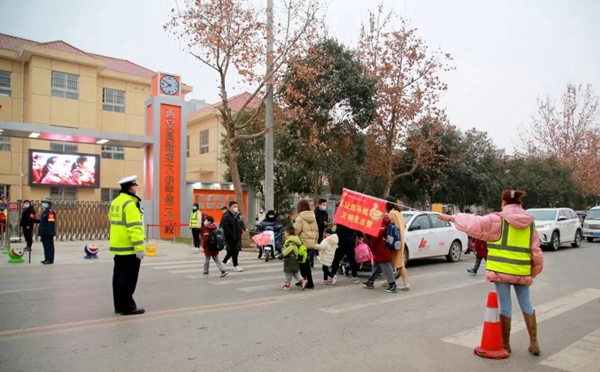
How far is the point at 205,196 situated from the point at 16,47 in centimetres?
1708

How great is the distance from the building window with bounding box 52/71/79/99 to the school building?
6 cm

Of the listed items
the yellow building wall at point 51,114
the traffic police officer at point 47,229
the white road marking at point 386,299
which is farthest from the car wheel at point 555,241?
the yellow building wall at point 51,114

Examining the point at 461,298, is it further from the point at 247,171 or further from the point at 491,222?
the point at 247,171

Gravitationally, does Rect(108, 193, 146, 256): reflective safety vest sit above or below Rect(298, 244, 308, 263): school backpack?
above

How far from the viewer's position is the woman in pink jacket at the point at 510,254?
17.1ft

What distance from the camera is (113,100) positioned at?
107ft

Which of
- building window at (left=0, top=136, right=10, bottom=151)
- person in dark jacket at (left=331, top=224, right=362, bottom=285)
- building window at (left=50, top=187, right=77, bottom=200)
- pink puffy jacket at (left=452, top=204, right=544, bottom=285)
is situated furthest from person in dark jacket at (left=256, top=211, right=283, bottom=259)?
building window at (left=0, top=136, right=10, bottom=151)

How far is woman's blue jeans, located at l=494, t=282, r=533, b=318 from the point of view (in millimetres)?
5293

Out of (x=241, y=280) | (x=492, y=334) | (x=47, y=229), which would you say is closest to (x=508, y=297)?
(x=492, y=334)

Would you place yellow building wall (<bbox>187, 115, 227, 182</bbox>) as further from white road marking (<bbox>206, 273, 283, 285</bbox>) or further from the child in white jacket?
the child in white jacket

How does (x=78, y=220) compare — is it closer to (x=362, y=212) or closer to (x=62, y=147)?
(x=62, y=147)

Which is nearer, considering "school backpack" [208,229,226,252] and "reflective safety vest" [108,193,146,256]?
"reflective safety vest" [108,193,146,256]

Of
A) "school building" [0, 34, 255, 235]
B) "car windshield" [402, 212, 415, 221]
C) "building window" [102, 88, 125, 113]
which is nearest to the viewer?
"car windshield" [402, 212, 415, 221]

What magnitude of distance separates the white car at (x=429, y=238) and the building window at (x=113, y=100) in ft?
84.3
